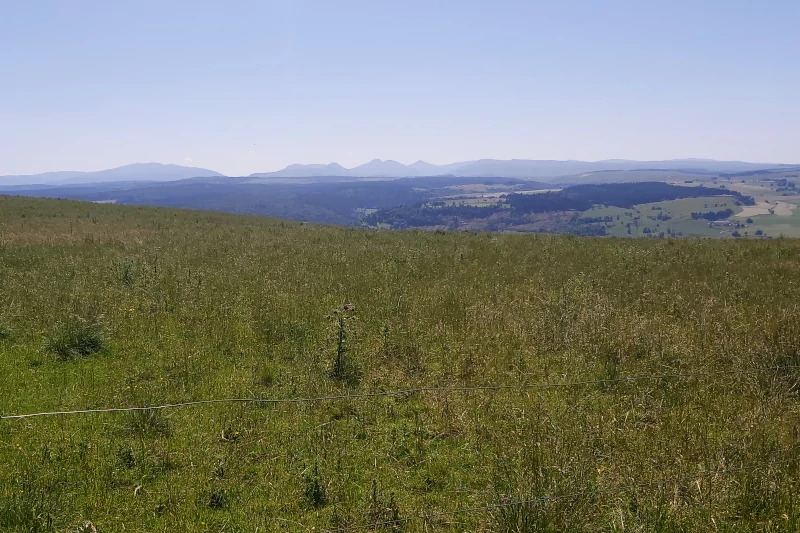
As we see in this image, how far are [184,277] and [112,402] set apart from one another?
8.39 meters

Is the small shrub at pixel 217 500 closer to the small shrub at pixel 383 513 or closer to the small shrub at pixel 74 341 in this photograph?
the small shrub at pixel 383 513

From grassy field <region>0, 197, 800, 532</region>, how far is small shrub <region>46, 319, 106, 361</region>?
0.16 ft

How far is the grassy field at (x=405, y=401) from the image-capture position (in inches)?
183

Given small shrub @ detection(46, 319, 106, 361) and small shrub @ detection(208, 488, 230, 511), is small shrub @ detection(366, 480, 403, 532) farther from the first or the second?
small shrub @ detection(46, 319, 106, 361)

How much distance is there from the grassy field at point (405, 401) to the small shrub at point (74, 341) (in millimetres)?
49

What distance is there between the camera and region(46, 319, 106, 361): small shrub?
28.3ft

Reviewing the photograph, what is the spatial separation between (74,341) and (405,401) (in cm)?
671

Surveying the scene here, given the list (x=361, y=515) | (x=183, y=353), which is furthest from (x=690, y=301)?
(x=183, y=353)

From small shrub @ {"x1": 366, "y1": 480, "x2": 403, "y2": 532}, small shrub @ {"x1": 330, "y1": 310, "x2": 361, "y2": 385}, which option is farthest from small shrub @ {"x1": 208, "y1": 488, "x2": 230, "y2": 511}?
small shrub @ {"x1": 330, "y1": 310, "x2": 361, "y2": 385}

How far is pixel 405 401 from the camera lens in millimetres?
7199

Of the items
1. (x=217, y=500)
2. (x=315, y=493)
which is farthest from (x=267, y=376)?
(x=315, y=493)

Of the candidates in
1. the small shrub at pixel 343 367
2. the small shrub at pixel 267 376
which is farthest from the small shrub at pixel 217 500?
the small shrub at pixel 343 367

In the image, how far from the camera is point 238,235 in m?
27.6

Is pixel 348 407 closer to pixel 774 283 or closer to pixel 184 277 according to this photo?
pixel 184 277
